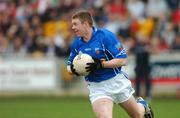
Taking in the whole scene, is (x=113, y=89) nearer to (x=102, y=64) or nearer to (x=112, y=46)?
(x=102, y=64)

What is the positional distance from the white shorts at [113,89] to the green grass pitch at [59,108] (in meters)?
5.40

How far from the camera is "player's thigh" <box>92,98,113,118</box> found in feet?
31.5

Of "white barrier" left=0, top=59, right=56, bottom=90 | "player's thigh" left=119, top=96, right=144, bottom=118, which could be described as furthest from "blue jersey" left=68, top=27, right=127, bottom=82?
"white barrier" left=0, top=59, right=56, bottom=90

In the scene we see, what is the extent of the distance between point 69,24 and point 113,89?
12.7 meters

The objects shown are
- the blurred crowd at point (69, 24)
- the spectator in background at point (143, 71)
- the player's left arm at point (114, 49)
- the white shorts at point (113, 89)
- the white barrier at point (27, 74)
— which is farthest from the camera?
the white barrier at point (27, 74)

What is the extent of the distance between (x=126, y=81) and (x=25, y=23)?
13.5 meters

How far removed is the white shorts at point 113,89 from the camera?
32.3 ft

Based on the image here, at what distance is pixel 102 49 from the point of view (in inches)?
386

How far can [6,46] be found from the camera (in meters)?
22.9

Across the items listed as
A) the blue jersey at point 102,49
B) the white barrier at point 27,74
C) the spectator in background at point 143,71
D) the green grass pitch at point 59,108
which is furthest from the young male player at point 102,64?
the white barrier at point 27,74

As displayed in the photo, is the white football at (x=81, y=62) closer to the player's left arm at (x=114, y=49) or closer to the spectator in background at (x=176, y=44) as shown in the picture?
the player's left arm at (x=114, y=49)

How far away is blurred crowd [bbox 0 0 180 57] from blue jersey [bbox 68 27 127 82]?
10631 millimetres

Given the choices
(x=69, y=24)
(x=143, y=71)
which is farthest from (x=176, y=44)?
(x=69, y=24)

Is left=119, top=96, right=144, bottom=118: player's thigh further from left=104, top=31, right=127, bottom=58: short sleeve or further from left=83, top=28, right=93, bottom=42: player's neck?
left=83, top=28, right=93, bottom=42: player's neck
